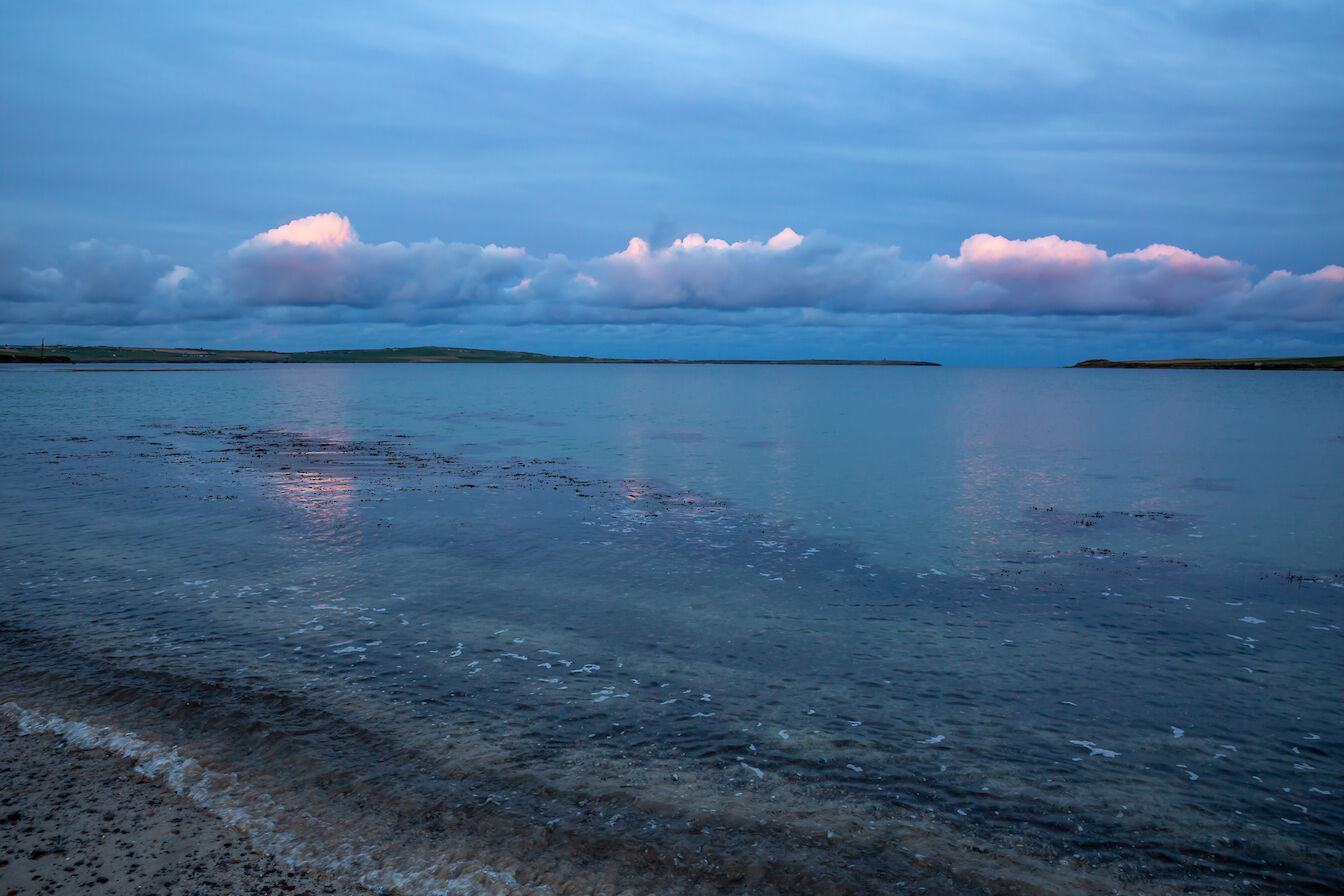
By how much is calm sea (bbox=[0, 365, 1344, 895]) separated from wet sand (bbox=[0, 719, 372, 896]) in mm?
416

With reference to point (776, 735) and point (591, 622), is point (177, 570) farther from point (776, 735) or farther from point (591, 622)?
point (776, 735)

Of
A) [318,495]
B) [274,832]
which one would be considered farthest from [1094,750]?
[318,495]

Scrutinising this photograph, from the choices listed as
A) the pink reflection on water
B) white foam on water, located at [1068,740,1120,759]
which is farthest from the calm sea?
the pink reflection on water

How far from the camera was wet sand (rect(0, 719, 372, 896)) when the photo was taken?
341 inches

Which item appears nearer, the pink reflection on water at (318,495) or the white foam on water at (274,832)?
the white foam on water at (274,832)

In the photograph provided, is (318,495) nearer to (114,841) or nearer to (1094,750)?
(114,841)

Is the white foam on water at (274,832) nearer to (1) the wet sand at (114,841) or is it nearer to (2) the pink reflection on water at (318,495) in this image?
(1) the wet sand at (114,841)

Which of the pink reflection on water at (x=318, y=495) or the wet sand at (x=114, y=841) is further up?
the pink reflection on water at (x=318, y=495)

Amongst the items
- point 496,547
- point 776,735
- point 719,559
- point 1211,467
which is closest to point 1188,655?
point 776,735

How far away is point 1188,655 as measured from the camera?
17000 millimetres

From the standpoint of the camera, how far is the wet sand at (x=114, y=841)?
28.5 feet

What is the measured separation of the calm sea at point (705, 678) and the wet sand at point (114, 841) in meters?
0.42

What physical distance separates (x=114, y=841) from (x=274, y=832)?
5.86 feet

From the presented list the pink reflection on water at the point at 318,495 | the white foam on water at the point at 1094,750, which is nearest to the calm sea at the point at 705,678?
the white foam on water at the point at 1094,750
